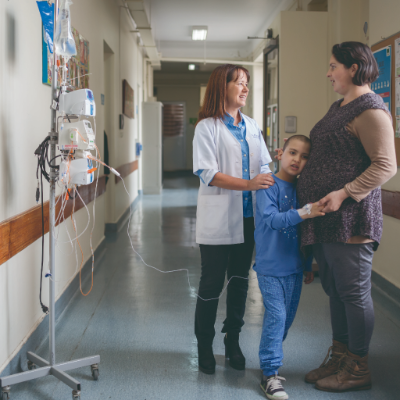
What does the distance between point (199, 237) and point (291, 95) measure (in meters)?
2.88

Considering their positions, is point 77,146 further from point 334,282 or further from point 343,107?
point 334,282

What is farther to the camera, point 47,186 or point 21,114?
point 47,186

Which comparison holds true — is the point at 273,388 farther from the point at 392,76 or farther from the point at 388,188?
the point at 392,76

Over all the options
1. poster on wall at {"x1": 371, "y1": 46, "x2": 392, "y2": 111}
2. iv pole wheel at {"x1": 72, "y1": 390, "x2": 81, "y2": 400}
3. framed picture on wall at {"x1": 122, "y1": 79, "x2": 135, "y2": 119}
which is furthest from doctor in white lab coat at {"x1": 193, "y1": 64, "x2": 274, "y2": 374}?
framed picture on wall at {"x1": 122, "y1": 79, "x2": 135, "y2": 119}

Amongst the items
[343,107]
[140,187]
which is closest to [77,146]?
[343,107]

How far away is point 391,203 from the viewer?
10.5 ft

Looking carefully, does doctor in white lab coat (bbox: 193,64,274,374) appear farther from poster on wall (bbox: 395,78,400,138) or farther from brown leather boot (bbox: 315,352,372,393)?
poster on wall (bbox: 395,78,400,138)

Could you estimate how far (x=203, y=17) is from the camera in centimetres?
747

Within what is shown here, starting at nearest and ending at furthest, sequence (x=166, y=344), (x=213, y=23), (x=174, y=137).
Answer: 1. (x=166, y=344)
2. (x=213, y=23)
3. (x=174, y=137)

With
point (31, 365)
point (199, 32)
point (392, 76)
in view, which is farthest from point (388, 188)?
point (199, 32)

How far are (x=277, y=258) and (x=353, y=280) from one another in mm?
322

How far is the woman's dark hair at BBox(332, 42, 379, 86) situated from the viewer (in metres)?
1.78

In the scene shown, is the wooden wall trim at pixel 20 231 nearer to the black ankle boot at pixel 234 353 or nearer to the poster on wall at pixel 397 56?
the black ankle boot at pixel 234 353

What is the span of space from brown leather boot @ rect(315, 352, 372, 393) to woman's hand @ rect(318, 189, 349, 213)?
68 cm
